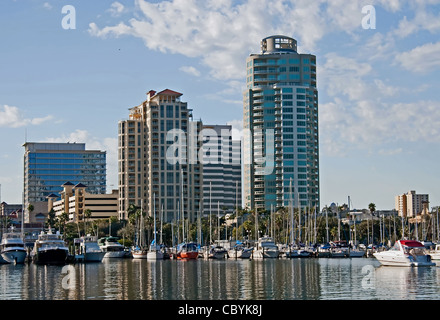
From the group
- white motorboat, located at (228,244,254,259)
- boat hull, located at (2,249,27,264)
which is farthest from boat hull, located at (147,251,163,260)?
boat hull, located at (2,249,27,264)

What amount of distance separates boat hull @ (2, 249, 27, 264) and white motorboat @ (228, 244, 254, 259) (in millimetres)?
47337

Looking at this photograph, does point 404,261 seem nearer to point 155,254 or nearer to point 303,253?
point 303,253

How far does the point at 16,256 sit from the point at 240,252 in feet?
163

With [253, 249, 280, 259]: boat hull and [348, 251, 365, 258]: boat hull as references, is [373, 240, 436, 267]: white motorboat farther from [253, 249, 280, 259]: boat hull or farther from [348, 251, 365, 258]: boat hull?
[348, 251, 365, 258]: boat hull

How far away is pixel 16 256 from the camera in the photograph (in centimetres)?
12400

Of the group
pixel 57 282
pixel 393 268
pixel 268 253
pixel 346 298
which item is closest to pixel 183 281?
pixel 57 282

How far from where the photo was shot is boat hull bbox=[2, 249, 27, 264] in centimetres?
12381

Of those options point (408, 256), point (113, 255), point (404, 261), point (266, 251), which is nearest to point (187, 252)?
point (266, 251)

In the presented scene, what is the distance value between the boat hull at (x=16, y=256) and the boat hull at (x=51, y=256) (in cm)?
661
